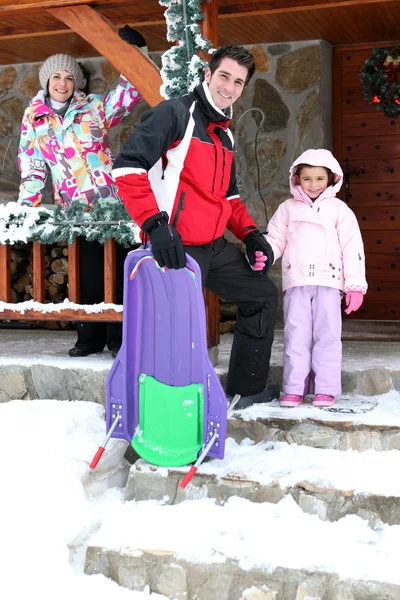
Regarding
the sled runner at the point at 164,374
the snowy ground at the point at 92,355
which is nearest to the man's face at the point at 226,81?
the sled runner at the point at 164,374

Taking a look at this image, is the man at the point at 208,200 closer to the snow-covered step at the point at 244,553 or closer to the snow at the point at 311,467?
the snow at the point at 311,467

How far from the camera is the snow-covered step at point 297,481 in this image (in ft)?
9.16

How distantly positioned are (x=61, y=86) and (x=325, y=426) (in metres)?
2.41

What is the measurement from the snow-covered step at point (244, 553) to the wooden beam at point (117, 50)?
2.26 metres

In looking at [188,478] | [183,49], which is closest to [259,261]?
[188,478]

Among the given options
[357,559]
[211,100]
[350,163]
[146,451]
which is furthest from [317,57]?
[357,559]

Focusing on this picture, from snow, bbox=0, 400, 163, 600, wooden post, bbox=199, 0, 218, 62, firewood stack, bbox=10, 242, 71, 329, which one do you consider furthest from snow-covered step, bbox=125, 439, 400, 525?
firewood stack, bbox=10, 242, 71, 329

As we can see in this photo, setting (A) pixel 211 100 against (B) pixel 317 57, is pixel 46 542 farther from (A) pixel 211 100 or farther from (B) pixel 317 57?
(B) pixel 317 57

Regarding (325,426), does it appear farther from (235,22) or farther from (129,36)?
(235,22)

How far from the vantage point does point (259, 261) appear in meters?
3.41

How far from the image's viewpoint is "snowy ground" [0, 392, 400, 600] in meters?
2.55

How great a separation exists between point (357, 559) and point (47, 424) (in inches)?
66.3

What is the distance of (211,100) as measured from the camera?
3.12 m

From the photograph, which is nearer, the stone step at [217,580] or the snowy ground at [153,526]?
the stone step at [217,580]
